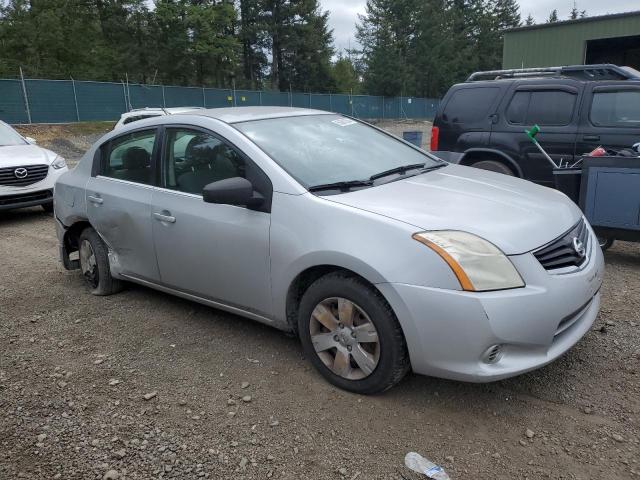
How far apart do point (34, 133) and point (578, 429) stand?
81.2 feet

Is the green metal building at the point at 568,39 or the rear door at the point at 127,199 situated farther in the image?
the green metal building at the point at 568,39

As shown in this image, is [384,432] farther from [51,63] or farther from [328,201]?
[51,63]

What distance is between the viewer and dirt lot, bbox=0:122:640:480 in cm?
254

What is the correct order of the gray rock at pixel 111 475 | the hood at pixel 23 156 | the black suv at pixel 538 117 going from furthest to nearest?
1. the hood at pixel 23 156
2. the black suv at pixel 538 117
3. the gray rock at pixel 111 475

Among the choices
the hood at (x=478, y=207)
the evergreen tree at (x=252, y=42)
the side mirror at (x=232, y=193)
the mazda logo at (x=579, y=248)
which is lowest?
the mazda logo at (x=579, y=248)

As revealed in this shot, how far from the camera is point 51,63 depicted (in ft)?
134

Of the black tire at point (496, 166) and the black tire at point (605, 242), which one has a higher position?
the black tire at point (496, 166)

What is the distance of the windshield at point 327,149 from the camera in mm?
3420

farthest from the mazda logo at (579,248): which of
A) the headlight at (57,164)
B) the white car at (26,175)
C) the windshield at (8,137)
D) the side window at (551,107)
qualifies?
the windshield at (8,137)

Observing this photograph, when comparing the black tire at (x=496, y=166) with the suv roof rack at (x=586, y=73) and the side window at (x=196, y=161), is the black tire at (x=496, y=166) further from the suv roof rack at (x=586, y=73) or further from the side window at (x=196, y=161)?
the side window at (x=196, y=161)

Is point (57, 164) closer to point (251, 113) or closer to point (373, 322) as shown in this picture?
point (251, 113)

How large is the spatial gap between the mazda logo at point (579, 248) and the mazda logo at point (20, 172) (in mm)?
7827

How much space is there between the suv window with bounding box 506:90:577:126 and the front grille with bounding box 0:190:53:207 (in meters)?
6.94

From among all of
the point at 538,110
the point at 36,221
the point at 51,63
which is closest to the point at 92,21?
the point at 51,63
